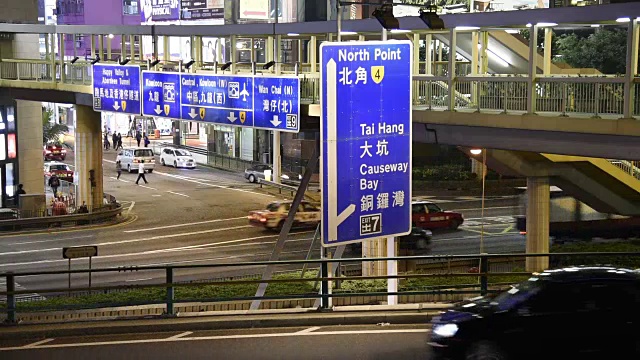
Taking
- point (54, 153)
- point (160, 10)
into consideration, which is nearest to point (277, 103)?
point (54, 153)

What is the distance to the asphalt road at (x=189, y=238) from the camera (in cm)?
3000

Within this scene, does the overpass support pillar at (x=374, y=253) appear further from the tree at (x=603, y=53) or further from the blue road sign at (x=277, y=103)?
the tree at (x=603, y=53)

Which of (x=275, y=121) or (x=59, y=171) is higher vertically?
(x=275, y=121)

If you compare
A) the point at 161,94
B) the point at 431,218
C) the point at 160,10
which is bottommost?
the point at 431,218

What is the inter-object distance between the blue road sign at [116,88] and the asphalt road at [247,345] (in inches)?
783

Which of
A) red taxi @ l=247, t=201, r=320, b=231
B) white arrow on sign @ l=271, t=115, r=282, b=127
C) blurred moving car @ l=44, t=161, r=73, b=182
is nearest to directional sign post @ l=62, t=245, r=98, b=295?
white arrow on sign @ l=271, t=115, r=282, b=127

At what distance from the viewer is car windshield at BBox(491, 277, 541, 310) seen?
38.0 ft

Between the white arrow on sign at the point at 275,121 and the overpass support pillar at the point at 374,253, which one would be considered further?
the white arrow on sign at the point at 275,121

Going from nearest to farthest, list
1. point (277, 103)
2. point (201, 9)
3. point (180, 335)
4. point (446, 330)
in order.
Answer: point (446, 330) < point (180, 335) < point (277, 103) < point (201, 9)

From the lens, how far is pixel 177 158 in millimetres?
59594

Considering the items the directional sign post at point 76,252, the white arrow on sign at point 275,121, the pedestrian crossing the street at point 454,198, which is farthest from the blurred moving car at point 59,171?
the directional sign post at point 76,252

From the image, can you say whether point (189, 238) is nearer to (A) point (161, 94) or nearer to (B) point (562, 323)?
(A) point (161, 94)

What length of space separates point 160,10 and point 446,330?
61410mm

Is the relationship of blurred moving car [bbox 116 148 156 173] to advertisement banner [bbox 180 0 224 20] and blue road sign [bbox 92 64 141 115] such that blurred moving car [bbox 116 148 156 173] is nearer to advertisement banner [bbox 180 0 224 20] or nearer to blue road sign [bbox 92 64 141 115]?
advertisement banner [bbox 180 0 224 20]
